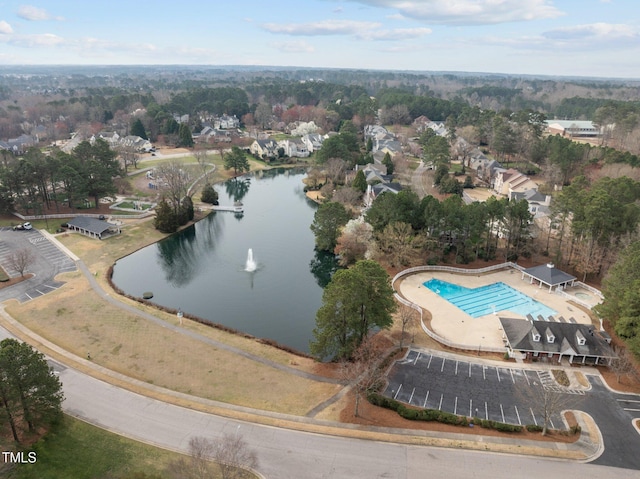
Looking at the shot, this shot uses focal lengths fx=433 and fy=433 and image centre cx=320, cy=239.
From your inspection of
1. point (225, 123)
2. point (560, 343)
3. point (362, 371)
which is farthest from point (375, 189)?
point (225, 123)

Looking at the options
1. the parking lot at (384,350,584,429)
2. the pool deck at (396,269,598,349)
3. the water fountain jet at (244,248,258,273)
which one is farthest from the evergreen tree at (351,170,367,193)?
the parking lot at (384,350,584,429)

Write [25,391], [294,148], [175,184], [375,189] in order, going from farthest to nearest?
[294,148]
[375,189]
[175,184]
[25,391]

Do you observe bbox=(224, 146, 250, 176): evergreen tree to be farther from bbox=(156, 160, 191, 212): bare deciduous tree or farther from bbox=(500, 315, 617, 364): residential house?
bbox=(500, 315, 617, 364): residential house

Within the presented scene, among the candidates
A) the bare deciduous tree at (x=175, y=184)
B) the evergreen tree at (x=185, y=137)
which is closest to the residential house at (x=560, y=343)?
the bare deciduous tree at (x=175, y=184)

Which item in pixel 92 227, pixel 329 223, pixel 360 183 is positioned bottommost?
pixel 92 227

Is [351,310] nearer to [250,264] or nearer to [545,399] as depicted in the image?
[545,399]

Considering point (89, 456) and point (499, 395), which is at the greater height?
point (89, 456)

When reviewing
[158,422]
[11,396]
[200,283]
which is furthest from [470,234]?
[11,396]
